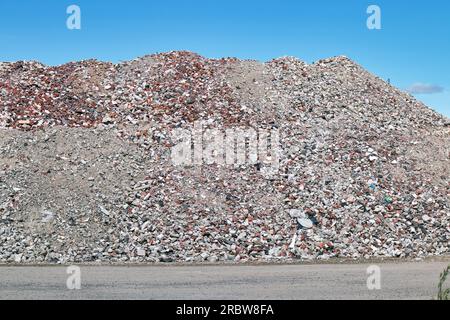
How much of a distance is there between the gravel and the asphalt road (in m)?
1.59

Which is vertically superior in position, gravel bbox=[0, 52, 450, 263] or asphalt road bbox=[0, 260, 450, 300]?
gravel bbox=[0, 52, 450, 263]

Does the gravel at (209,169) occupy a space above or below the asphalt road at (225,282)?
above

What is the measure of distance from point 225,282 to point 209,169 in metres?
9.30

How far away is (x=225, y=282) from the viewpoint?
15938 mm

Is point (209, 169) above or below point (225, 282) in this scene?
above

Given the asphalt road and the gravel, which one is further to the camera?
the gravel

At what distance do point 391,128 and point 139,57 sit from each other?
584 inches

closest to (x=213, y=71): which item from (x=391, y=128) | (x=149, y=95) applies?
(x=149, y=95)

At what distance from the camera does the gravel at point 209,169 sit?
20.7 metres

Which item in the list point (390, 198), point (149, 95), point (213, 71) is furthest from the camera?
point (213, 71)

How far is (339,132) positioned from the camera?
92.6 ft

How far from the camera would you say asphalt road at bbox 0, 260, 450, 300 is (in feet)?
46.7

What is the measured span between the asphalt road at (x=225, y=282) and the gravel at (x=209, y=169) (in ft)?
5.23
